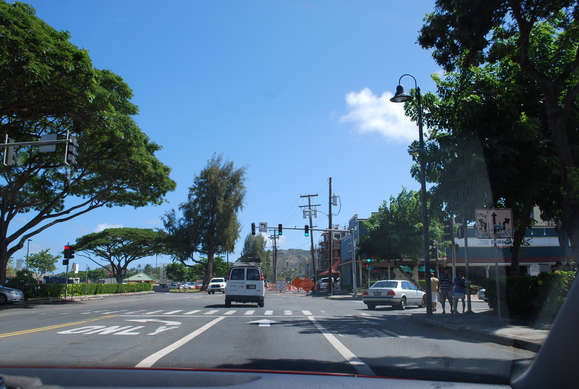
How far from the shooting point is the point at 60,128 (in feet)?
82.1

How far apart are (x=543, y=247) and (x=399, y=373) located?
42.5 m

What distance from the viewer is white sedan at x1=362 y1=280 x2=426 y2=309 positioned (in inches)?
920

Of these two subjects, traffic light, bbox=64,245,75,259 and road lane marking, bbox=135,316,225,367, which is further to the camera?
traffic light, bbox=64,245,75,259

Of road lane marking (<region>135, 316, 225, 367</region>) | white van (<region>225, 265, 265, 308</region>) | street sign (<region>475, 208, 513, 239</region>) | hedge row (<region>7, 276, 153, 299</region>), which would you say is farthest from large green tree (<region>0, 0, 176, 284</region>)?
street sign (<region>475, 208, 513, 239</region>)

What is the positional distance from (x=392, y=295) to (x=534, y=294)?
9379 millimetres

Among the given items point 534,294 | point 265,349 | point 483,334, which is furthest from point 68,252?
point 534,294

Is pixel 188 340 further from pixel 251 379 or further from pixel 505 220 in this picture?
pixel 505 220

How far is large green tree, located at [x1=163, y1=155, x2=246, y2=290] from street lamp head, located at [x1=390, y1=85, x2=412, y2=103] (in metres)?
39.3

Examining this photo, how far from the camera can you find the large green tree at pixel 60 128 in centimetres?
1930

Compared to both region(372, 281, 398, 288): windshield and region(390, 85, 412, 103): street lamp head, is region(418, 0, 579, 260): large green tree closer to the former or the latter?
region(390, 85, 412, 103): street lamp head

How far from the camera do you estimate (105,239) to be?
224 feet

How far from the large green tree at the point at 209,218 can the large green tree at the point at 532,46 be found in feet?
140

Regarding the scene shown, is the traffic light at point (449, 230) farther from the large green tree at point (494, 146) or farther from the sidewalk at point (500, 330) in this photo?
the sidewalk at point (500, 330)

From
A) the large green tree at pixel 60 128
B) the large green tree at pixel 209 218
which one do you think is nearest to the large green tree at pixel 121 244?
the large green tree at pixel 209 218
